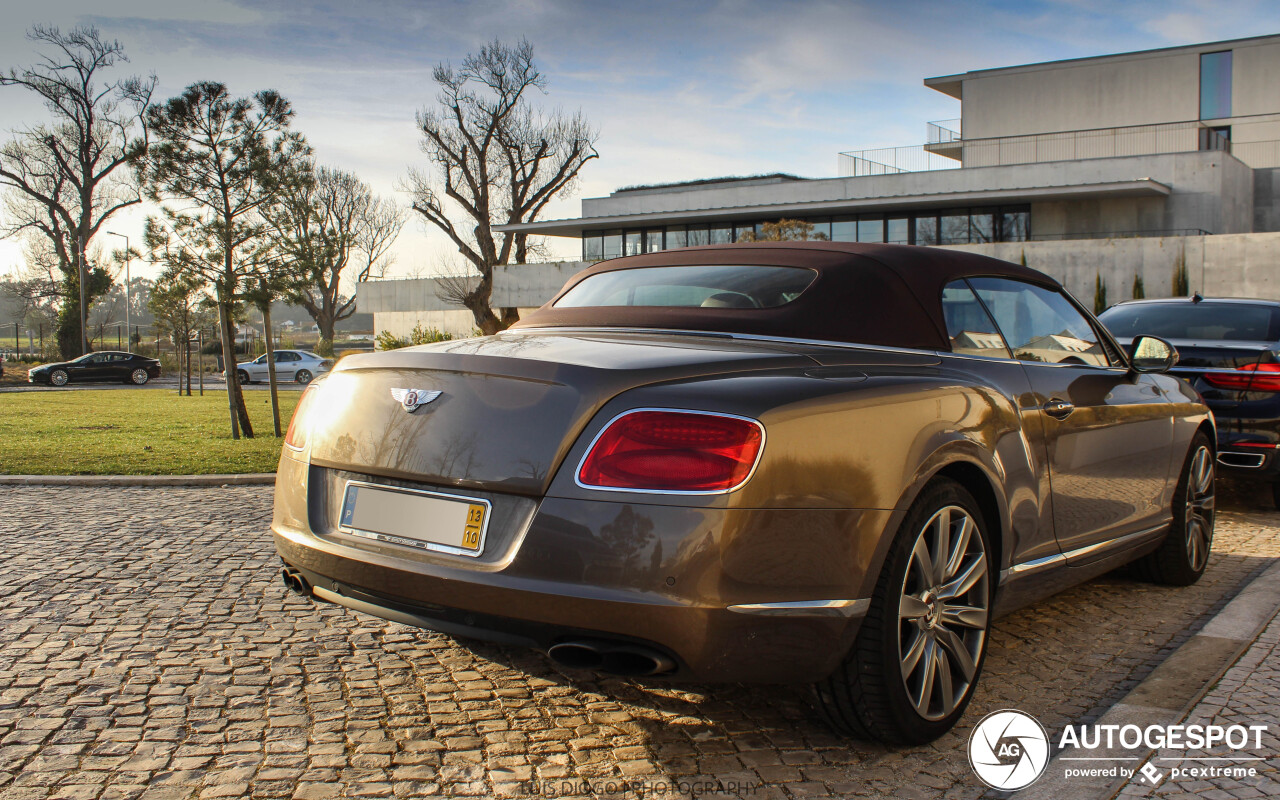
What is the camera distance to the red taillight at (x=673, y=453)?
2588 millimetres

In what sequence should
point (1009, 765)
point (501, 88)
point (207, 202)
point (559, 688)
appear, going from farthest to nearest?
1. point (501, 88)
2. point (207, 202)
3. point (559, 688)
4. point (1009, 765)

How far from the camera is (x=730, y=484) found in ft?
8.45

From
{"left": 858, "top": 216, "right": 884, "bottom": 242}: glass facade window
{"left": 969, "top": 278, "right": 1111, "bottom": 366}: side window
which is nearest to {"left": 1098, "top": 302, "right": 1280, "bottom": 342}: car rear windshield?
{"left": 969, "top": 278, "right": 1111, "bottom": 366}: side window

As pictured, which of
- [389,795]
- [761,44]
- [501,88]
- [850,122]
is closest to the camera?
[389,795]

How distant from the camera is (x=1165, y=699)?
3387 millimetres

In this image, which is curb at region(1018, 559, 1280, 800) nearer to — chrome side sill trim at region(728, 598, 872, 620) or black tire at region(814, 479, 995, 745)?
black tire at region(814, 479, 995, 745)

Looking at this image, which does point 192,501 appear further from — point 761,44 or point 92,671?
point 761,44

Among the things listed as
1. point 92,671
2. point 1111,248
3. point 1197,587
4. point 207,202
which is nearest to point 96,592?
point 92,671

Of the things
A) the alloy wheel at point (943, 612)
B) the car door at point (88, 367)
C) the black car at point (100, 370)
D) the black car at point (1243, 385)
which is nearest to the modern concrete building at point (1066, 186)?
the black car at point (100, 370)

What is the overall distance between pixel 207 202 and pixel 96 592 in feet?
34.8

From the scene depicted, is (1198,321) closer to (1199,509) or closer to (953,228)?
(1199,509)

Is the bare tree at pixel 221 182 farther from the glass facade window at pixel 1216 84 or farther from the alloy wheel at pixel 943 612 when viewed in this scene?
the glass facade window at pixel 1216 84

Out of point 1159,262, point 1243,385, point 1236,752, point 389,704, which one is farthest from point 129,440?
point 1159,262

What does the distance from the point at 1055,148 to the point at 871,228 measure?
25.1 ft
